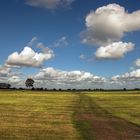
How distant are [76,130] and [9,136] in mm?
5993

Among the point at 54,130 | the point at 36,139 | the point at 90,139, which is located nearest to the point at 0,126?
the point at 54,130

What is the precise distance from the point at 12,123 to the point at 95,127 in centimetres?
854

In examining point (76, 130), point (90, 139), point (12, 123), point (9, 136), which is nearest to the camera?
point (90, 139)

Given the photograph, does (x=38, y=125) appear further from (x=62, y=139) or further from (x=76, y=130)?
(x=62, y=139)

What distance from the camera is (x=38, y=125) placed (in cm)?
3428

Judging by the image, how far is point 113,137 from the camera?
1048 inches

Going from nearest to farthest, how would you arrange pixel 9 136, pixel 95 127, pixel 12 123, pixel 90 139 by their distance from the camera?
pixel 90 139, pixel 9 136, pixel 95 127, pixel 12 123

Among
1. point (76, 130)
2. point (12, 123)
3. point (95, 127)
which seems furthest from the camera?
point (12, 123)

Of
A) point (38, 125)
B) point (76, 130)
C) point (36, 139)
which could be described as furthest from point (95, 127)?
point (36, 139)

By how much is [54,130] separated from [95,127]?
4.09m

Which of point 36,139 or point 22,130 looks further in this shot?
point 22,130

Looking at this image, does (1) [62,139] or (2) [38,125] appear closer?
(1) [62,139]

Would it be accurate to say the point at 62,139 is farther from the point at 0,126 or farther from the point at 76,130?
the point at 0,126

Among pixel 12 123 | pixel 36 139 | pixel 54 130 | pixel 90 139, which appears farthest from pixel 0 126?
pixel 90 139
